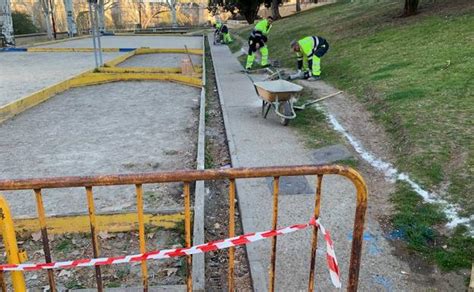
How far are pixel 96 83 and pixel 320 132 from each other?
857cm

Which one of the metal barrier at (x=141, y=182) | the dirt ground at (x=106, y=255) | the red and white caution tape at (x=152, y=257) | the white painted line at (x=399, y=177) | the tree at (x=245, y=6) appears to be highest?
the tree at (x=245, y=6)

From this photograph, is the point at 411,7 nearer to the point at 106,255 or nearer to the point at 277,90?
the point at 277,90

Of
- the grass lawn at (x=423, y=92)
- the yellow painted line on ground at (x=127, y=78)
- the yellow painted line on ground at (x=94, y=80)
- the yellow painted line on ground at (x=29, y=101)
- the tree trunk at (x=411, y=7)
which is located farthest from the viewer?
the tree trunk at (x=411, y=7)

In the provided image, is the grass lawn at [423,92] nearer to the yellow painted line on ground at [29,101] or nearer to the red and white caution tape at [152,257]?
the red and white caution tape at [152,257]

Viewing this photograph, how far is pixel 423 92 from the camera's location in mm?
7582

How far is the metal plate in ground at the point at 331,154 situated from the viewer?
6.07 m

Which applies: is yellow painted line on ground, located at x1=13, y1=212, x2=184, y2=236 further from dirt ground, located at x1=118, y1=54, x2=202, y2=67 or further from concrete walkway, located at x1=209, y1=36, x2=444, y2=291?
dirt ground, located at x1=118, y1=54, x2=202, y2=67

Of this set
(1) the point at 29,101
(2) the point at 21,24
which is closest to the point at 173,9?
(2) the point at 21,24

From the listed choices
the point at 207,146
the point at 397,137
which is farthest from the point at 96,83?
the point at 397,137

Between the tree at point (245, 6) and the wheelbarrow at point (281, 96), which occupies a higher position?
the tree at point (245, 6)

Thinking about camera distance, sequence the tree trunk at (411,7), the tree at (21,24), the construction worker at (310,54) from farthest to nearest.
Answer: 1. the tree at (21,24)
2. the tree trunk at (411,7)
3. the construction worker at (310,54)

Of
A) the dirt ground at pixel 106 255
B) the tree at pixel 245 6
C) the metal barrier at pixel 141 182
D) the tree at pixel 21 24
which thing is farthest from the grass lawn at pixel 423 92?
the tree at pixel 21 24

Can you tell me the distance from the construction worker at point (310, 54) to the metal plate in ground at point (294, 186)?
19.8 ft

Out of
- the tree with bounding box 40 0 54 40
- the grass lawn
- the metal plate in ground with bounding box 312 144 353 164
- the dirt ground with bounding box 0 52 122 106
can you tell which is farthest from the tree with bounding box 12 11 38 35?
the metal plate in ground with bounding box 312 144 353 164
